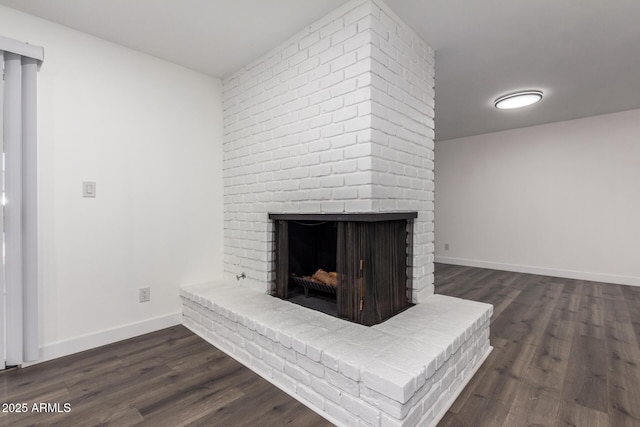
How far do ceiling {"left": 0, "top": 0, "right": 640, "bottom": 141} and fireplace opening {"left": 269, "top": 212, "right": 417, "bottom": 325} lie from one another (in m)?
1.37

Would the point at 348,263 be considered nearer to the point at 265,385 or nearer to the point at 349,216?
the point at 349,216

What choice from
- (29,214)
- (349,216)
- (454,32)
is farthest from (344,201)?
(29,214)

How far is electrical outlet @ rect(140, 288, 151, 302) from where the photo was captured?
8.10ft

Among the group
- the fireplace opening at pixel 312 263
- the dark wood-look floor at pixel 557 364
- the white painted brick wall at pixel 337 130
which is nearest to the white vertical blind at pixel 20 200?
the white painted brick wall at pixel 337 130

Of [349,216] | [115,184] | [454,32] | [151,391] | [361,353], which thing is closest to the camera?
[361,353]

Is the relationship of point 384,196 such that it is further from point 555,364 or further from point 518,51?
point 518,51

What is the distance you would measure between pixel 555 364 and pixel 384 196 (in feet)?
5.23

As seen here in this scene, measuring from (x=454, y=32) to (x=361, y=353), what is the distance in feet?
7.51

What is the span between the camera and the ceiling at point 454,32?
1931mm

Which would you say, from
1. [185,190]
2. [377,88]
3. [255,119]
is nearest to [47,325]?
[185,190]

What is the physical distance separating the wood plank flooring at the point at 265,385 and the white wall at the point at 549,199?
2089 mm

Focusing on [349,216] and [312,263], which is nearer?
[349,216]

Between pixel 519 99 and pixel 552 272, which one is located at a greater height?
pixel 519 99

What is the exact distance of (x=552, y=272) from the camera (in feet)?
15.1
